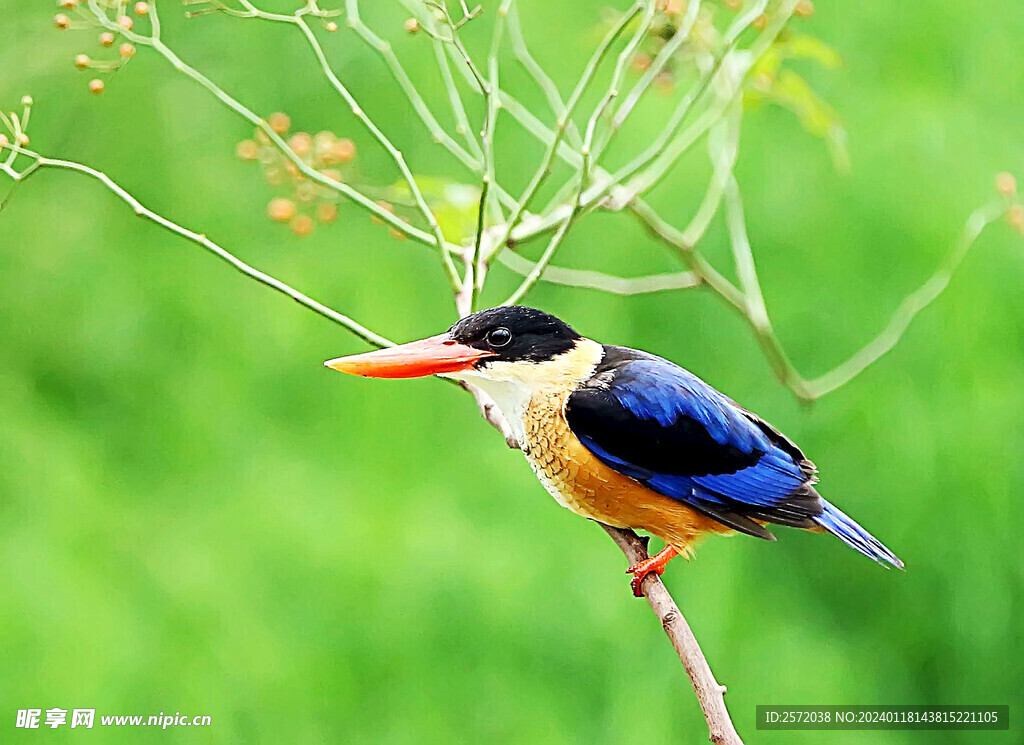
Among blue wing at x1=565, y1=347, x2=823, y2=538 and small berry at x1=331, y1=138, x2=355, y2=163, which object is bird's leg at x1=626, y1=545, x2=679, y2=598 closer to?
blue wing at x1=565, y1=347, x2=823, y2=538

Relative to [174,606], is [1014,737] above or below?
above

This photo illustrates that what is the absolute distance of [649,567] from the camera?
2.85 ft

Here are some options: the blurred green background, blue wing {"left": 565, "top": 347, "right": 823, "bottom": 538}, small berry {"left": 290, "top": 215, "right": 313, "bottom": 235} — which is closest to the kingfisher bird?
blue wing {"left": 565, "top": 347, "right": 823, "bottom": 538}

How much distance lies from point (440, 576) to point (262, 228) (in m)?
0.60

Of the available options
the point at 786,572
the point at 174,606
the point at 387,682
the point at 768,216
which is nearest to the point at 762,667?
the point at 786,572

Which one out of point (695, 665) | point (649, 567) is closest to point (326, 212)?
point (649, 567)

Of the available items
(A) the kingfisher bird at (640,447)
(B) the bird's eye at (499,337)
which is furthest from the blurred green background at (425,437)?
(B) the bird's eye at (499,337)

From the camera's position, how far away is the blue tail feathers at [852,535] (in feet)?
2.64

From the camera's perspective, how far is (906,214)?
6.08 feet

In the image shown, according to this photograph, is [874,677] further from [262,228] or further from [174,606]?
[262,228]

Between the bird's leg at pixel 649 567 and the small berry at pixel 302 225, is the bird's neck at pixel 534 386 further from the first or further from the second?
the small berry at pixel 302 225

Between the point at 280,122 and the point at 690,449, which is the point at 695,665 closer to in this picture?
the point at 690,449

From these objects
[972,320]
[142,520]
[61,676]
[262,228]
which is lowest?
[61,676]

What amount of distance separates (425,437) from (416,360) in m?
1.03
